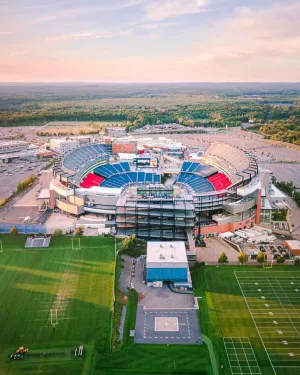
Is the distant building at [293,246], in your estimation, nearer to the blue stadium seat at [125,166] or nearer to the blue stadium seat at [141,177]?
the blue stadium seat at [141,177]

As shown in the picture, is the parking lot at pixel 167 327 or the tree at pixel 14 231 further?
the tree at pixel 14 231

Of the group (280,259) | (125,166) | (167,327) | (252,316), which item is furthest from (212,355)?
(125,166)

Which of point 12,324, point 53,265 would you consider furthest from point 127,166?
point 12,324

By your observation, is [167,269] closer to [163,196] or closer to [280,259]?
[280,259]

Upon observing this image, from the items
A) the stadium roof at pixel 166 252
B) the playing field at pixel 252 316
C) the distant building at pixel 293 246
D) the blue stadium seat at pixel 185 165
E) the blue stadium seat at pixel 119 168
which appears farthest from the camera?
the blue stadium seat at pixel 185 165

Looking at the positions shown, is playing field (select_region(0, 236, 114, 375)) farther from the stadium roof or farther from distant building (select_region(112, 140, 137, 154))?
distant building (select_region(112, 140, 137, 154))

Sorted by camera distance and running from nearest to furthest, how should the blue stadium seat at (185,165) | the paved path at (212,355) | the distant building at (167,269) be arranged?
the paved path at (212,355)
the distant building at (167,269)
the blue stadium seat at (185,165)

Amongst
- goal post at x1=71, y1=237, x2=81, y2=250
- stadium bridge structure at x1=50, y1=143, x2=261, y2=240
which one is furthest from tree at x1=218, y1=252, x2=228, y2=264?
goal post at x1=71, y1=237, x2=81, y2=250

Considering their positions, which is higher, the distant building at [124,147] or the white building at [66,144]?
the distant building at [124,147]

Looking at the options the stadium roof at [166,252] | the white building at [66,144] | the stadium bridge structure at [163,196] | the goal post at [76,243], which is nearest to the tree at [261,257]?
the stadium roof at [166,252]
